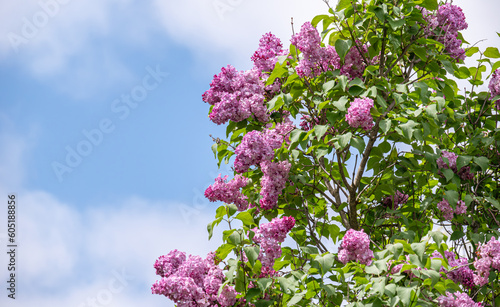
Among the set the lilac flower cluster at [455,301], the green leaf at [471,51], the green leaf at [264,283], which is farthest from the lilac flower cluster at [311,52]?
the lilac flower cluster at [455,301]

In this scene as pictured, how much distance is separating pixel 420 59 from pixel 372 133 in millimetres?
901

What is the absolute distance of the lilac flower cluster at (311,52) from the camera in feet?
16.6

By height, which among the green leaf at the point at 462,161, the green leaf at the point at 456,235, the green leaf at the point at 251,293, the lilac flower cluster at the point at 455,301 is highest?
the green leaf at the point at 462,161

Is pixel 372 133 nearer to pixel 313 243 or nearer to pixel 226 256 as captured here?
pixel 313 243

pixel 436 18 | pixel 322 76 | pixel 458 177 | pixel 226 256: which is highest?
pixel 436 18

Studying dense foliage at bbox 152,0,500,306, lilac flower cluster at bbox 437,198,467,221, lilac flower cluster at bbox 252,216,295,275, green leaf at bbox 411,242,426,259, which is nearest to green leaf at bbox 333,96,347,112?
dense foliage at bbox 152,0,500,306

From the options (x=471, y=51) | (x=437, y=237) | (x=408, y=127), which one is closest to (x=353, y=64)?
(x=408, y=127)

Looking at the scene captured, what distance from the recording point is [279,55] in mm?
5633

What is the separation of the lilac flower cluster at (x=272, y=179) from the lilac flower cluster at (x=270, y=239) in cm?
57

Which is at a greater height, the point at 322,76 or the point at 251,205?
the point at 322,76

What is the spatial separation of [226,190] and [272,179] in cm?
59

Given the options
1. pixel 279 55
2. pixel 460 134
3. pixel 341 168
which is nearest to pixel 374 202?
pixel 341 168

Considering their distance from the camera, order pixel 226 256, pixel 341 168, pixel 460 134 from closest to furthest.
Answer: pixel 226 256
pixel 341 168
pixel 460 134

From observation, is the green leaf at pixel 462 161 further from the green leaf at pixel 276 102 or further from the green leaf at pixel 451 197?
the green leaf at pixel 276 102
